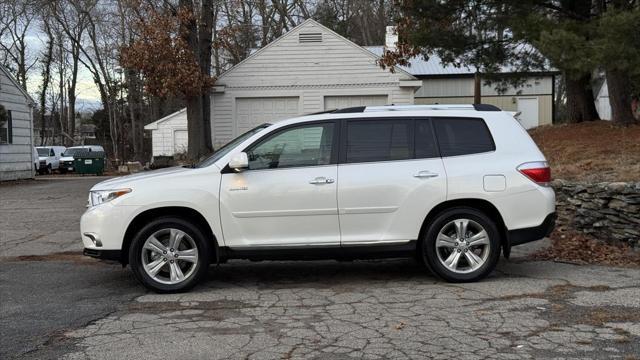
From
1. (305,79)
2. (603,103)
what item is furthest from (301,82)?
(603,103)

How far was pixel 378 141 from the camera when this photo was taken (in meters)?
6.65

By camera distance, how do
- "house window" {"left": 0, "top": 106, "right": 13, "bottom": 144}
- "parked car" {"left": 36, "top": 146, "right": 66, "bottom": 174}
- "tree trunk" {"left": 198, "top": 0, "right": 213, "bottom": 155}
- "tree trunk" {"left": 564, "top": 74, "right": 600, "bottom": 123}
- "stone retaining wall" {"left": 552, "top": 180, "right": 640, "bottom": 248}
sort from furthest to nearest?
"parked car" {"left": 36, "top": 146, "right": 66, "bottom": 174}, "house window" {"left": 0, "top": 106, "right": 13, "bottom": 144}, "tree trunk" {"left": 198, "top": 0, "right": 213, "bottom": 155}, "tree trunk" {"left": 564, "top": 74, "right": 600, "bottom": 123}, "stone retaining wall" {"left": 552, "top": 180, "right": 640, "bottom": 248}

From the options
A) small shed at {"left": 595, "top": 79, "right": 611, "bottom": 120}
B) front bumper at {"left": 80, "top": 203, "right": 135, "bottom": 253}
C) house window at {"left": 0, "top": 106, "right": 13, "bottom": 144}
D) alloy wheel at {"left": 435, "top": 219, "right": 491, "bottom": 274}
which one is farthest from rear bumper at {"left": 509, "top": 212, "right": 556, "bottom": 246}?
small shed at {"left": 595, "top": 79, "right": 611, "bottom": 120}

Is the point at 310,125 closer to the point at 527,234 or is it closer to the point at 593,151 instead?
the point at 527,234

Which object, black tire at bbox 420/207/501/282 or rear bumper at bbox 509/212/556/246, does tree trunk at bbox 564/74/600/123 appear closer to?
rear bumper at bbox 509/212/556/246

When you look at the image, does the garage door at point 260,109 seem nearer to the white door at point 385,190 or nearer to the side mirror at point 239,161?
the white door at point 385,190

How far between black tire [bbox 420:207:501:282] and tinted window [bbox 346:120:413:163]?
2.48 feet

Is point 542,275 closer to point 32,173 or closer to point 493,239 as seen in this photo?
point 493,239

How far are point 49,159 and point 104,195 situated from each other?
32.4m

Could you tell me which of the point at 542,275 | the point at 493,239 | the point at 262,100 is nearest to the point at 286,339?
the point at 493,239

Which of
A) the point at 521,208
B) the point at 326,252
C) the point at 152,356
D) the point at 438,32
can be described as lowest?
the point at 152,356

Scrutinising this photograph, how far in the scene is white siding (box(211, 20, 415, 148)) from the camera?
20.5 metres

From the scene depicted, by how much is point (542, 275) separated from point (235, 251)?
3.45m

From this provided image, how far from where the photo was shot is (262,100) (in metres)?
20.7
